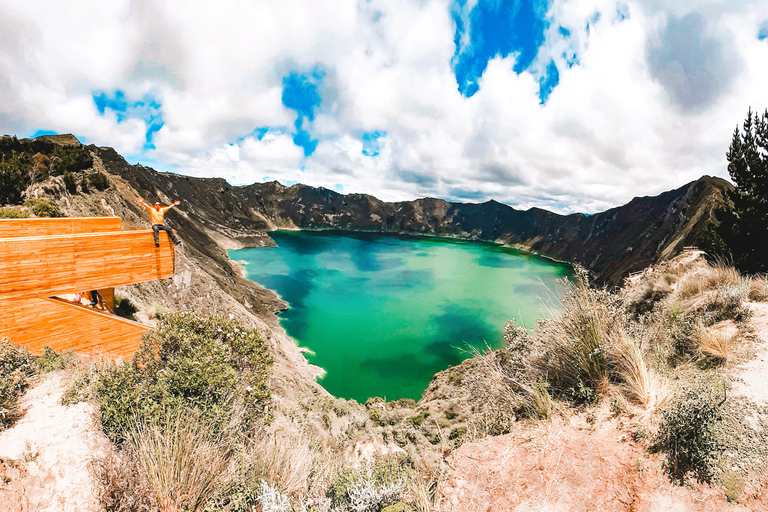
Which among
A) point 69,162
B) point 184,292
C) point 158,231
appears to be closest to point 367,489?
point 158,231

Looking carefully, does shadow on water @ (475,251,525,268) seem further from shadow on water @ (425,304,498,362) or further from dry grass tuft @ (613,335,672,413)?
dry grass tuft @ (613,335,672,413)

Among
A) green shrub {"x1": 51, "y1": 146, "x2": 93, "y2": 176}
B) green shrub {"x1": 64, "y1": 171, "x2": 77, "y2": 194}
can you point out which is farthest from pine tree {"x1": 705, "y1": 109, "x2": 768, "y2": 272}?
green shrub {"x1": 51, "y1": 146, "x2": 93, "y2": 176}

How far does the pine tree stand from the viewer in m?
10.7

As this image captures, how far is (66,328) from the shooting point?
649 cm

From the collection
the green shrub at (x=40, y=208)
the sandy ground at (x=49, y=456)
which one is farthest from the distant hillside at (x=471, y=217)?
the sandy ground at (x=49, y=456)

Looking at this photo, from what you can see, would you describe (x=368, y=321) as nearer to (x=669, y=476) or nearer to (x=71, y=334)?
(x=71, y=334)

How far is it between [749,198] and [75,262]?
21.7 metres

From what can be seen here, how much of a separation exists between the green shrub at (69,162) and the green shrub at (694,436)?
91.7 feet

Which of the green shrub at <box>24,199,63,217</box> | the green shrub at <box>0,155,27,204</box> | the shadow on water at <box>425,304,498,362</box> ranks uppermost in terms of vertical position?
the green shrub at <box>0,155,27,204</box>

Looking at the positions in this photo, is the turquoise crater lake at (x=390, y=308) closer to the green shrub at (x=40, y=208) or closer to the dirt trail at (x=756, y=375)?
the dirt trail at (x=756, y=375)

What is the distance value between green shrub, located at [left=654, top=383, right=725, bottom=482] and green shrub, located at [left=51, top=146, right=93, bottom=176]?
2795cm

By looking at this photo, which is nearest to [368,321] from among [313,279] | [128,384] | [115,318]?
[313,279]

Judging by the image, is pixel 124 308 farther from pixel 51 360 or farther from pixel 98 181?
pixel 98 181

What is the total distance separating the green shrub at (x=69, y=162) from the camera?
742 inches
